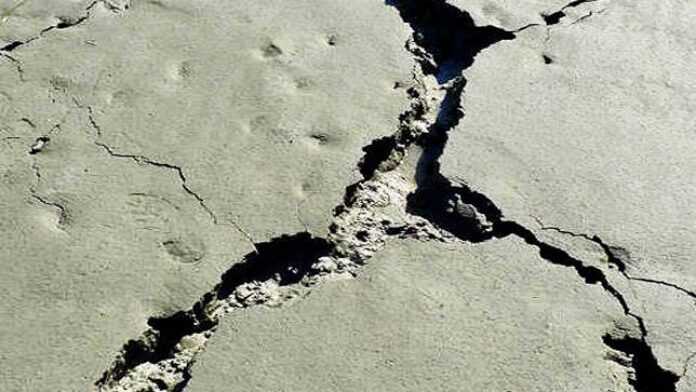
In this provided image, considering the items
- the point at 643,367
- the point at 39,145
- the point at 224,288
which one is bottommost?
the point at 39,145

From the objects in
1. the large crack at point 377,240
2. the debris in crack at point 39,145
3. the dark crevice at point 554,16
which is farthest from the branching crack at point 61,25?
the dark crevice at point 554,16

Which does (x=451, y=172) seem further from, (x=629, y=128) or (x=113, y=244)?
(x=113, y=244)

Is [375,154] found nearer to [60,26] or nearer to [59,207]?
[59,207]

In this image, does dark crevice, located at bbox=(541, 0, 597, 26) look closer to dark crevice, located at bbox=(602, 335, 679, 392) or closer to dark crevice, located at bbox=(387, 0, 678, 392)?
dark crevice, located at bbox=(387, 0, 678, 392)

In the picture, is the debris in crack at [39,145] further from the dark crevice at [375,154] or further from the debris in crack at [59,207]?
the dark crevice at [375,154]

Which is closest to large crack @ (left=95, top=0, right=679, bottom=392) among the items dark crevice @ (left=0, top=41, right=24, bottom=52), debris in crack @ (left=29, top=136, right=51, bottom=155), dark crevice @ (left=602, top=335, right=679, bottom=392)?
dark crevice @ (left=602, top=335, right=679, bottom=392)

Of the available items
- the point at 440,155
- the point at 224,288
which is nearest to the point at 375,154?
the point at 440,155

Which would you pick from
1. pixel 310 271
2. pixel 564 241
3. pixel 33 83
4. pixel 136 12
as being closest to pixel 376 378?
pixel 310 271

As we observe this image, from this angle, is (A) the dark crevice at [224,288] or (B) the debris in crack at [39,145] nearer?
(A) the dark crevice at [224,288]

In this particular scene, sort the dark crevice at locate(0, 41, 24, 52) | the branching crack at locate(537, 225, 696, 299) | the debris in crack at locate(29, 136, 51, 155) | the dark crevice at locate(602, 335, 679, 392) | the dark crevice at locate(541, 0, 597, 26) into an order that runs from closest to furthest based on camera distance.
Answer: the dark crevice at locate(602, 335, 679, 392)
the branching crack at locate(537, 225, 696, 299)
the debris in crack at locate(29, 136, 51, 155)
the dark crevice at locate(0, 41, 24, 52)
the dark crevice at locate(541, 0, 597, 26)
